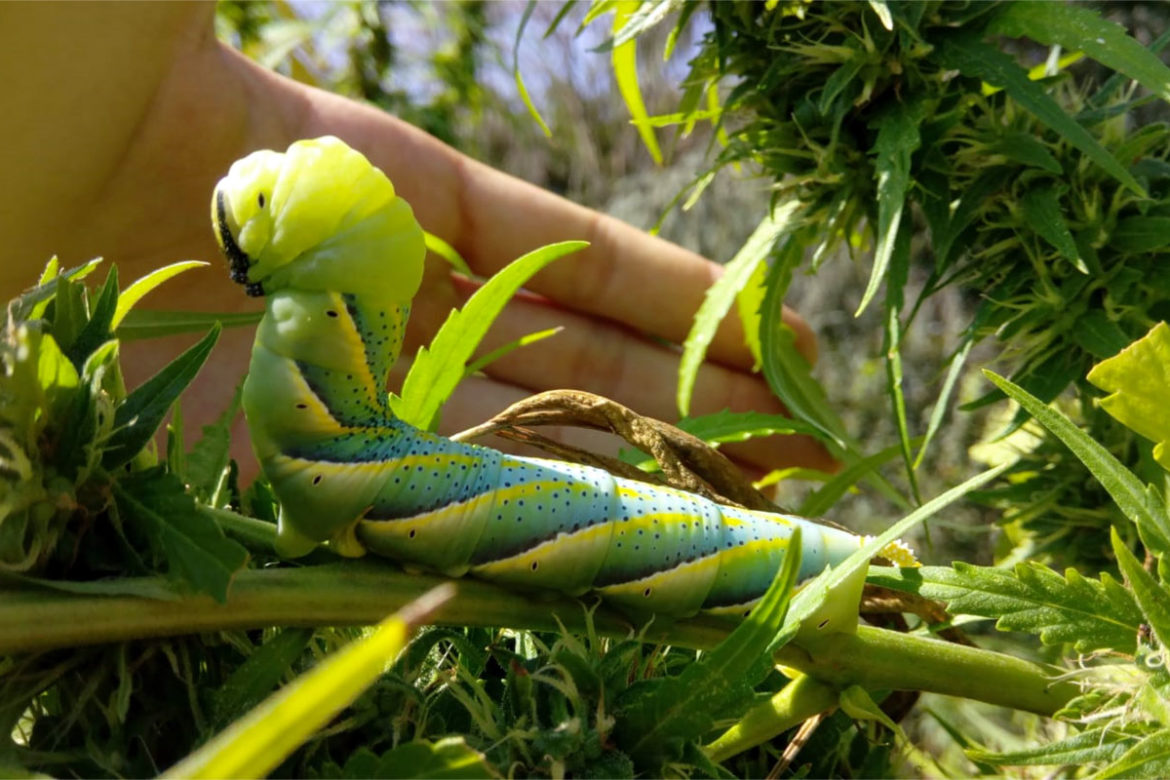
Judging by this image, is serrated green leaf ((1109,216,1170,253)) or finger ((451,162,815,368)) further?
finger ((451,162,815,368))

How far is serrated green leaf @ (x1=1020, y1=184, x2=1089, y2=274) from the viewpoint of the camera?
0.62 m

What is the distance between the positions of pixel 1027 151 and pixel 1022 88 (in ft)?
0.13

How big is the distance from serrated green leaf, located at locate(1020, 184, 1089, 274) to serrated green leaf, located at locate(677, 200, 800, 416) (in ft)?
0.54

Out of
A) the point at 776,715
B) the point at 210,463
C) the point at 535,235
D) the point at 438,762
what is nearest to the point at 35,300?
the point at 210,463

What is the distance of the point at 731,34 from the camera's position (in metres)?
0.70

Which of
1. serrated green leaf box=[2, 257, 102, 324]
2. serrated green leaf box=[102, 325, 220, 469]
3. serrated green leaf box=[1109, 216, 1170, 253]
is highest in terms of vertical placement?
serrated green leaf box=[2, 257, 102, 324]

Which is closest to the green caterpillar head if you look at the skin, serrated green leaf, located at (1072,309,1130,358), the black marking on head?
the black marking on head

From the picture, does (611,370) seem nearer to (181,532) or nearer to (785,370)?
(785,370)

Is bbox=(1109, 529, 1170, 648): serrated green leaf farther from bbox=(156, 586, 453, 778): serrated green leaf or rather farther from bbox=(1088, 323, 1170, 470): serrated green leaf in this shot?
bbox=(156, 586, 453, 778): serrated green leaf

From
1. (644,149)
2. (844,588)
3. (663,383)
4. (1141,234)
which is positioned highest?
(1141,234)

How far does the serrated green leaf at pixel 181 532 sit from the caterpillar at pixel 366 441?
7cm

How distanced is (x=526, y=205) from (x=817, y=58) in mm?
723

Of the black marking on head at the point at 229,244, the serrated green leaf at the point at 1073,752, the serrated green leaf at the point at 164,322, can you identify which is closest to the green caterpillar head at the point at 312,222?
the black marking on head at the point at 229,244

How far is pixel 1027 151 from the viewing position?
645 millimetres
